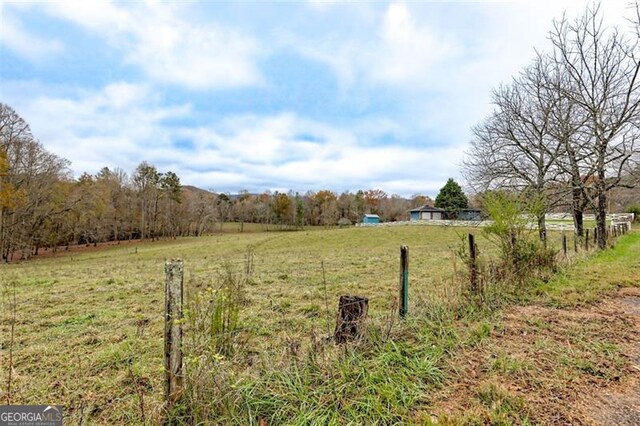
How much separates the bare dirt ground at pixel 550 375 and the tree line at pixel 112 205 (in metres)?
29.1

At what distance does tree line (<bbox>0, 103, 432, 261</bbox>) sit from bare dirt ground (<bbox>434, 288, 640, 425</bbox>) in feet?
95.4

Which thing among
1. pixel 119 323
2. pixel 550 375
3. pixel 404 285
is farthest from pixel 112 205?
pixel 550 375

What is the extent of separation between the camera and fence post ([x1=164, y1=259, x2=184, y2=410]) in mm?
2225

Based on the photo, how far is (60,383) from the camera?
326cm

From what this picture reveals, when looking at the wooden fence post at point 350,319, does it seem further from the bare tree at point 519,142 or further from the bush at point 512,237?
the bare tree at point 519,142

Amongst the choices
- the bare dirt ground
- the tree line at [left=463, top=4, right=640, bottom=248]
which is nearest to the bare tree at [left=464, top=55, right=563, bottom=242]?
the tree line at [left=463, top=4, right=640, bottom=248]

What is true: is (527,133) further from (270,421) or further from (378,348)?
(270,421)

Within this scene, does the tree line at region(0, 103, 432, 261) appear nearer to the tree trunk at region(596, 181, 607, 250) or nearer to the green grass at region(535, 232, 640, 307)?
the green grass at region(535, 232, 640, 307)

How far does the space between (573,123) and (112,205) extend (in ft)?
144

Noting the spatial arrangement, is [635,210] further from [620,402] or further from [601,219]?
[620,402]

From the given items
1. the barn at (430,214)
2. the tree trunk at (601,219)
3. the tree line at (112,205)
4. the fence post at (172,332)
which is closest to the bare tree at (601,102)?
the tree trunk at (601,219)

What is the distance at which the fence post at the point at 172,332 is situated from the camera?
7.30 ft

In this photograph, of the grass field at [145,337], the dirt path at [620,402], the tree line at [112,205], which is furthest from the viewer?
the tree line at [112,205]

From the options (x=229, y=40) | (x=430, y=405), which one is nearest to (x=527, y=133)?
(x=229, y=40)
